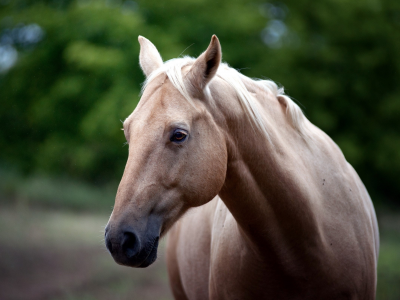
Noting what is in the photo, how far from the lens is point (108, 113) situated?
8.43 metres

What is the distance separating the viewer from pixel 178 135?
2.03 m

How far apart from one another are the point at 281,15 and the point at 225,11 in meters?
3.00

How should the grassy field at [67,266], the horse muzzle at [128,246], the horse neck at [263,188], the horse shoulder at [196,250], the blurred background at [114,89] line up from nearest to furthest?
1. the horse muzzle at [128,246]
2. the horse neck at [263,188]
3. the horse shoulder at [196,250]
4. the grassy field at [67,266]
5. the blurred background at [114,89]

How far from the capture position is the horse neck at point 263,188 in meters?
2.26

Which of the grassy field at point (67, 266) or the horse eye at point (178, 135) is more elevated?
the horse eye at point (178, 135)

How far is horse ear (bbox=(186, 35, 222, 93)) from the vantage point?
2.10 meters

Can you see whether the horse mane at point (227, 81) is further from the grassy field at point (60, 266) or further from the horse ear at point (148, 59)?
the grassy field at point (60, 266)

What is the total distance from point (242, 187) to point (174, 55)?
274 inches

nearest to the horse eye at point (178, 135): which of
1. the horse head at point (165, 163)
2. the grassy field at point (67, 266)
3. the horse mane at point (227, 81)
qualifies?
the horse head at point (165, 163)

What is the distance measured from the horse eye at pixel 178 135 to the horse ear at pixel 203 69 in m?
0.27

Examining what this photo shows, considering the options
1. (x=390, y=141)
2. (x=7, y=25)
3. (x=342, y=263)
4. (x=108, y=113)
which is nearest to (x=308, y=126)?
(x=342, y=263)

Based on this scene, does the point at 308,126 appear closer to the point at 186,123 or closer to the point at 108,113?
the point at 186,123

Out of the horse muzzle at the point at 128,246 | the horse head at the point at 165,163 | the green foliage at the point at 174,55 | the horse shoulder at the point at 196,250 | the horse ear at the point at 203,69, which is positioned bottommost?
the green foliage at the point at 174,55

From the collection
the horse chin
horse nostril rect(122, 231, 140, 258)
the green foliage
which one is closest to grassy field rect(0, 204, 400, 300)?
the green foliage
